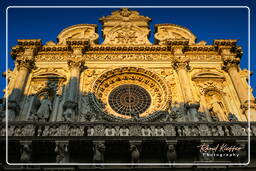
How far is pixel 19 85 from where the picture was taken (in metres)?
11.1

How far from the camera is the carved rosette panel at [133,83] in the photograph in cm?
1183

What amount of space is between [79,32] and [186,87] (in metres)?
7.17

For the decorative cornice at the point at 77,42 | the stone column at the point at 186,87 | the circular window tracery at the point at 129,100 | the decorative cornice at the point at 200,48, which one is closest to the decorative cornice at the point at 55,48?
the decorative cornice at the point at 77,42

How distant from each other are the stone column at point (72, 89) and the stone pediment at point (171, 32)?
492 cm

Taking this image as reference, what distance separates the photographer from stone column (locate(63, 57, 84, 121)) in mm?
9930

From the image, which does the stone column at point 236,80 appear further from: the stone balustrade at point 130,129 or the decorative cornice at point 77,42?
the decorative cornice at point 77,42

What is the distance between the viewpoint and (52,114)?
10523 millimetres

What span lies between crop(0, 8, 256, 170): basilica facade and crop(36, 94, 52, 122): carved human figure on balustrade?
0.04 meters

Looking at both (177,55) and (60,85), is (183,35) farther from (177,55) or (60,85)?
(60,85)

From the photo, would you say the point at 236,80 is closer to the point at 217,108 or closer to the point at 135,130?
the point at 217,108

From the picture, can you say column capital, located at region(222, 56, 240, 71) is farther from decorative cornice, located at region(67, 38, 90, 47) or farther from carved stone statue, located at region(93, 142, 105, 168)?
carved stone statue, located at region(93, 142, 105, 168)

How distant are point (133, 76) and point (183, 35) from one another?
14.3 feet

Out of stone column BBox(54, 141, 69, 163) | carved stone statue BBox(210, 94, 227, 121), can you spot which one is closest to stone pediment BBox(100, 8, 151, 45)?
carved stone statue BBox(210, 94, 227, 121)

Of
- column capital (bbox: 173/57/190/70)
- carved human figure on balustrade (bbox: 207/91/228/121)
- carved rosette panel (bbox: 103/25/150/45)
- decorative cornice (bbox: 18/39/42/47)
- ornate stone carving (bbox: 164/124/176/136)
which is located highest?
carved rosette panel (bbox: 103/25/150/45)
